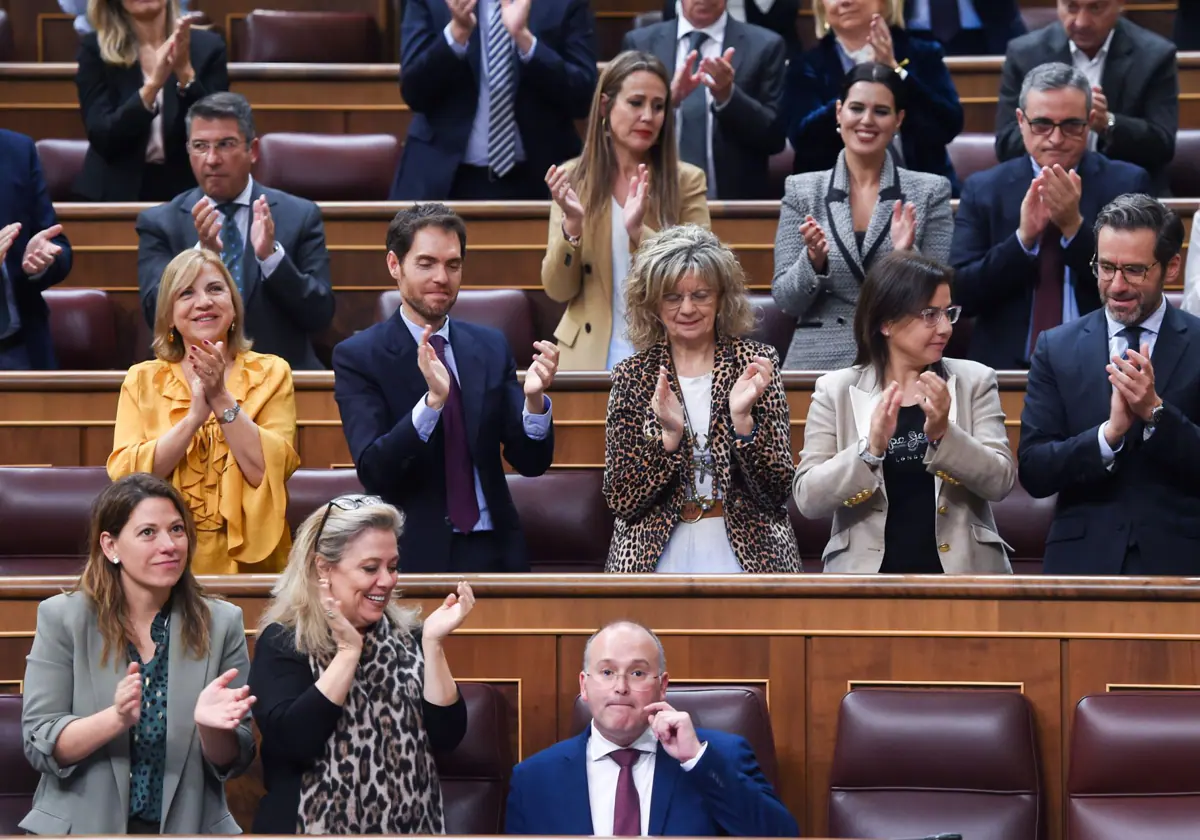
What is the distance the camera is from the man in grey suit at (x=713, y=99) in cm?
368

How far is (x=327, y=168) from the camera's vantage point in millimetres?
4055

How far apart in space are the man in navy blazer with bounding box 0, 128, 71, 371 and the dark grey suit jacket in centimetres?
17

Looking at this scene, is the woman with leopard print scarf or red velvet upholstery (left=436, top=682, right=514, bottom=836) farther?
red velvet upholstery (left=436, top=682, right=514, bottom=836)

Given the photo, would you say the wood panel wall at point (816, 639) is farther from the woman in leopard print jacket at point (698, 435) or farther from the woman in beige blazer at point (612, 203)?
the woman in beige blazer at point (612, 203)

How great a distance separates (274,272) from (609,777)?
133cm

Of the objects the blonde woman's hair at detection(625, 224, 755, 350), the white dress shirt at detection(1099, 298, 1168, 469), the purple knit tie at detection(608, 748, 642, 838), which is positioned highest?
the blonde woman's hair at detection(625, 224, 755, 350)

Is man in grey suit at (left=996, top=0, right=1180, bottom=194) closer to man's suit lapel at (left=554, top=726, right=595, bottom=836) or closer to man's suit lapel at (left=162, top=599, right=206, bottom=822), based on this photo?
man's suit lapel at (left=554, top=726, right=595, bottom=836)

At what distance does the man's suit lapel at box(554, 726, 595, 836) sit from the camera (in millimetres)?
2154

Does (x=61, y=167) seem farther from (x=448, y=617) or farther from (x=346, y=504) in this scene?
(x=448, y=617)

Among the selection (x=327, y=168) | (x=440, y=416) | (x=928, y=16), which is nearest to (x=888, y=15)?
(x=928, y=16)

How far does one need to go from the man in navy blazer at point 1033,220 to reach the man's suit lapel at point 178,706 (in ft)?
4.85

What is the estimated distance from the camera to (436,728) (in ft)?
7.11

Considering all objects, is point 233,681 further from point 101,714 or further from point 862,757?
point 862,757

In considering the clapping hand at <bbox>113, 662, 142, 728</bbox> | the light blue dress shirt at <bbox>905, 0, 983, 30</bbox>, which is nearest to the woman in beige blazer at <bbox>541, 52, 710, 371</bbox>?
the light blue dress shirt at <bbox>905, 0, 983, 30</bbox>
